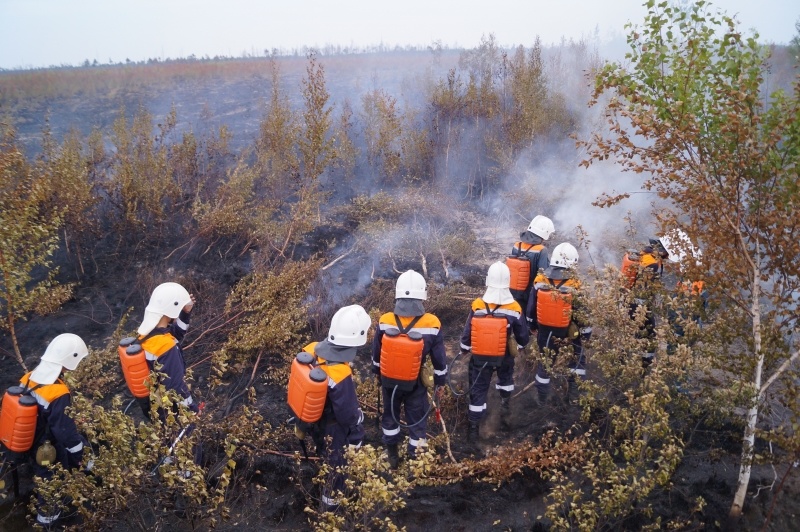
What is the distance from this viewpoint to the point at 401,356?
4684 mm

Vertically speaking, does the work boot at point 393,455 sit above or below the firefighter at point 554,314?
below

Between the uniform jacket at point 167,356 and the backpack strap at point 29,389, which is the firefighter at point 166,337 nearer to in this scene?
the uniform jacket at point 167,356

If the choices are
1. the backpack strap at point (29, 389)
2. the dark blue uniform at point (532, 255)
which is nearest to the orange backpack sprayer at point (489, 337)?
the dark blue uniform at point (532, 255)

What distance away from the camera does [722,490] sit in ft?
15.3

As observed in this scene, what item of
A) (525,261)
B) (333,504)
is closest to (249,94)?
(525,261)

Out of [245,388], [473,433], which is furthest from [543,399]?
[245,388]

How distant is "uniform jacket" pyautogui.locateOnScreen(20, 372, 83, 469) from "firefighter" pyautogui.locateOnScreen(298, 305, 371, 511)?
203 cm

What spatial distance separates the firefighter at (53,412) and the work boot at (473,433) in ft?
13.0

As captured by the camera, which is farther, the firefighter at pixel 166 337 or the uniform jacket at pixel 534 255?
the uniform jacket at pixel 534 255

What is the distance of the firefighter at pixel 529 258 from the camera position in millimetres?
6668

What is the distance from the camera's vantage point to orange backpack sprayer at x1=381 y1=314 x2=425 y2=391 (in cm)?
465

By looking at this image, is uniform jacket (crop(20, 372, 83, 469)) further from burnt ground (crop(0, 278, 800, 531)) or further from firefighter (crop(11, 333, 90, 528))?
burnt ground (crop(0, 278, 800, 531))

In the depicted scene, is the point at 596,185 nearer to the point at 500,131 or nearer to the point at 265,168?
the point at 500,131

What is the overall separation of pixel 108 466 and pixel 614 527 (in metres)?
4.13
